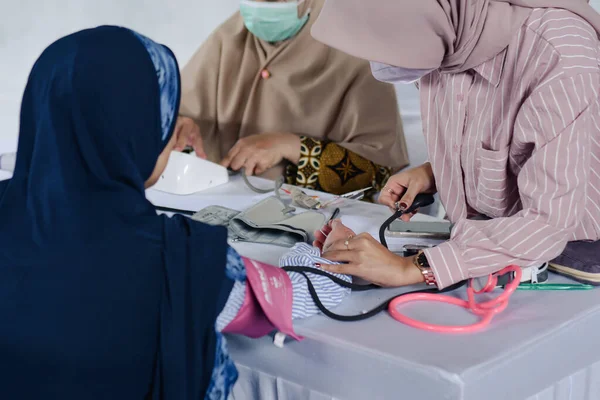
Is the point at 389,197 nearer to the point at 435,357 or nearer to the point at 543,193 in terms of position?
the point at 543,193

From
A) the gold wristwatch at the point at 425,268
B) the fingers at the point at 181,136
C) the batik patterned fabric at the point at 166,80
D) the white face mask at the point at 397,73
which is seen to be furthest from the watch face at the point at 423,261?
the fingers at the point at 181,136

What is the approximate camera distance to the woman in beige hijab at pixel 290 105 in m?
1.95

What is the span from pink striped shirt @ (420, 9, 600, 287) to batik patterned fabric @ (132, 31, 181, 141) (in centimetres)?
43

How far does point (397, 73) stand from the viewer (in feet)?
4.19

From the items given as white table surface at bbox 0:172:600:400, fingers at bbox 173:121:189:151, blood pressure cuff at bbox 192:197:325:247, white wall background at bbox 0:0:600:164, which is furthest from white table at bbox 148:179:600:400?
white wall background at bbox 0:0:600:164

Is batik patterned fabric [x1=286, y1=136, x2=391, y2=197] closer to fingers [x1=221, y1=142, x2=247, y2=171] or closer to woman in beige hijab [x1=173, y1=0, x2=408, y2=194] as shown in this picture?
woman in beige hijab [x1=173, y1=0, x2=408, y2=194]

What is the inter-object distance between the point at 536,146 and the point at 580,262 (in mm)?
202

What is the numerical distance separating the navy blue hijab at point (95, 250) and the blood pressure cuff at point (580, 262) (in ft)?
1.80

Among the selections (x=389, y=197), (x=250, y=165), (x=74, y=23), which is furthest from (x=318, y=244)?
(x=74, y=23)

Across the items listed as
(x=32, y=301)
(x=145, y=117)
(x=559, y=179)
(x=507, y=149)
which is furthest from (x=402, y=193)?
(x=32, y=301)

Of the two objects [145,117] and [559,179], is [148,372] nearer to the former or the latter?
[145,117]

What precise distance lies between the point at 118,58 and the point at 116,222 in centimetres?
19

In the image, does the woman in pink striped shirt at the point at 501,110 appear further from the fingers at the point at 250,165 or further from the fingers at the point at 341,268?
the fingers at the point at 250,165

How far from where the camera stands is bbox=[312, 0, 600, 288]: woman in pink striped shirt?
3.48 ft
